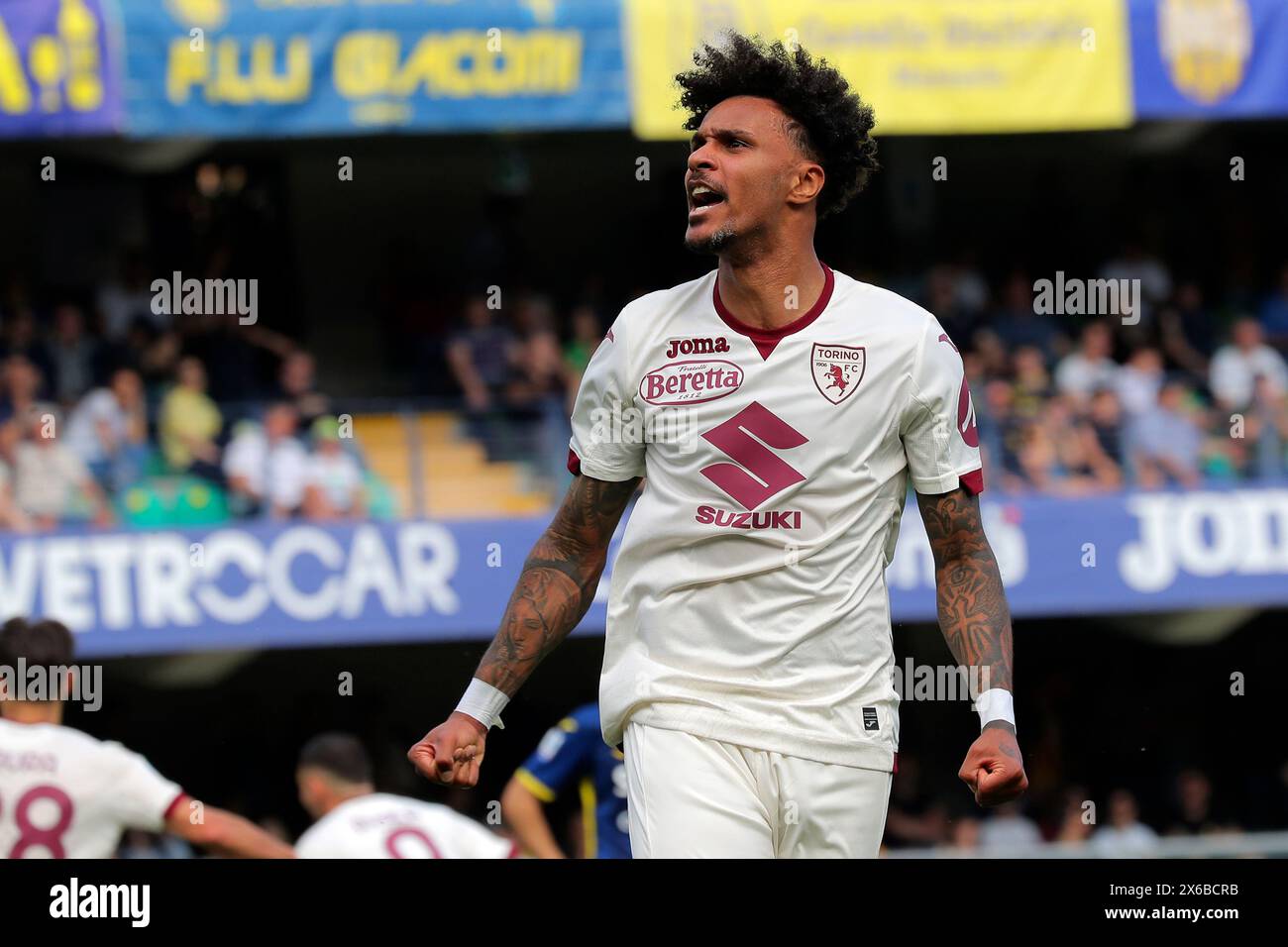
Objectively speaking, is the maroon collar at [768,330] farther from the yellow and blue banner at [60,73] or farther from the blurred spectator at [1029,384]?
the yellow and blue banner at [60,73]

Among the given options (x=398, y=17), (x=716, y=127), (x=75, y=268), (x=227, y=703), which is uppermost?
(x=398, y=17)

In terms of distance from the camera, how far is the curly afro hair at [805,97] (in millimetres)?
3988

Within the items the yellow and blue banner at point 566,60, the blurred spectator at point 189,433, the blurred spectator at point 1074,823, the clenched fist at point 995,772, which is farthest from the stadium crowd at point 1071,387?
the clenched fist at point 995,772

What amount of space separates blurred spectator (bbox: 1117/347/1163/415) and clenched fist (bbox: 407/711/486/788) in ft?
30.3

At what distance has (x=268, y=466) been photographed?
11.5m

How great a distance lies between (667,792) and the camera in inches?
145

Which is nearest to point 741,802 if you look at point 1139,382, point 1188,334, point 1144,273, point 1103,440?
point 1103,440

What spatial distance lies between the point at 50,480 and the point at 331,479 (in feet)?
5.32

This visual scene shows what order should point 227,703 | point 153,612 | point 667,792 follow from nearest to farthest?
point 667,792, point 153,612, point 227,703

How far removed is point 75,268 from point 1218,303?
→ 8410mm

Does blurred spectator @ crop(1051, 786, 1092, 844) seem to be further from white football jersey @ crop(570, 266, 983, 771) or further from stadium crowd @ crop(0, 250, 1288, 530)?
white football jersey @ crop(570, 266, 983, 771)

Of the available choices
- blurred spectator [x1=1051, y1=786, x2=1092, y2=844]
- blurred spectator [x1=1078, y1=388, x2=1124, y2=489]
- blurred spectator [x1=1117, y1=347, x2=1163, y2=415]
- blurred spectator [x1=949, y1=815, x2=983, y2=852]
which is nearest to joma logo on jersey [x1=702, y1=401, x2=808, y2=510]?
blurred spectator [x1=949, y1=815, x2=983, y2=852]
